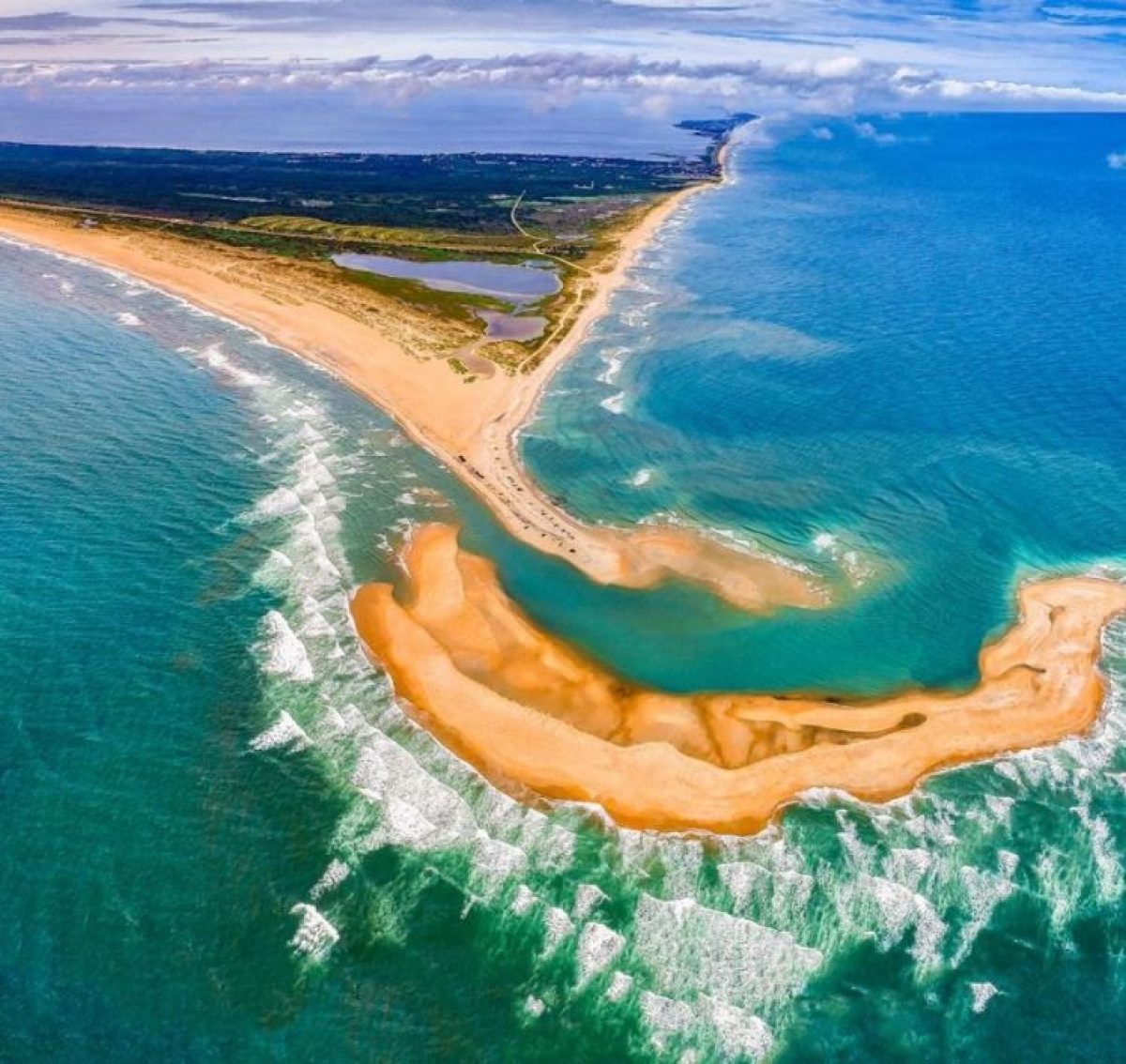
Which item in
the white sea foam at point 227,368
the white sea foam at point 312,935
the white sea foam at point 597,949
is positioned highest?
the white sea foam at point 227,368

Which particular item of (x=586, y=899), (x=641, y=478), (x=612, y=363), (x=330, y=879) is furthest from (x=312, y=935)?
(x=612, y=363)

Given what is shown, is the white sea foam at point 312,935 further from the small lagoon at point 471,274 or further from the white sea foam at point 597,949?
the small lagoon at point 471,274

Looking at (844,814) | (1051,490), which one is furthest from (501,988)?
(1051,490)

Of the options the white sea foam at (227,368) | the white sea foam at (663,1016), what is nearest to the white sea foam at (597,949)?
the white sea foam at (663,1016)

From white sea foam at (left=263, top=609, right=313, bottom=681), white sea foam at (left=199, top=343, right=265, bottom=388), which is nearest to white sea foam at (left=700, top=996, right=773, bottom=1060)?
white sea foam at (left=263, top=609, right=313, bottom=681)

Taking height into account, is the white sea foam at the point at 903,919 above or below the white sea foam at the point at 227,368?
below

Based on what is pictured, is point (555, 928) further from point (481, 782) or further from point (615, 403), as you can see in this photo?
point (615, 403)
